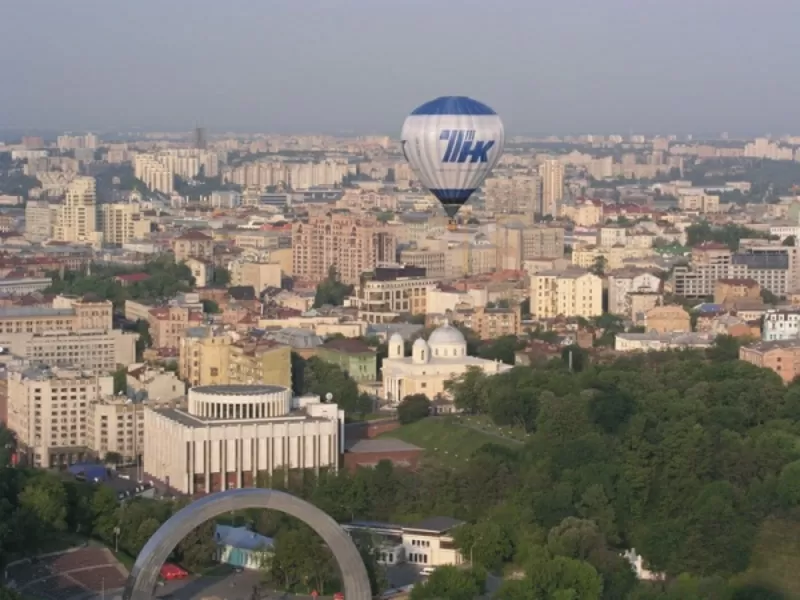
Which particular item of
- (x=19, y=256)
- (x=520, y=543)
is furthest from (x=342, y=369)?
(x=19, y=256)

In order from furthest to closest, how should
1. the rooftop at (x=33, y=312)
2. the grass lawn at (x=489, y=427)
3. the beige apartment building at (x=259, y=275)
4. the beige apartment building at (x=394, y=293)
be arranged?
the beige apartment building at (x=259, y=275), the beige apartment building at (x=394, y=293), the rooftop at (x=33, y=312), the grass lawn at (x=489, y=427)

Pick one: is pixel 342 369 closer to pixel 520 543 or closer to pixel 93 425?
pixel 93 425

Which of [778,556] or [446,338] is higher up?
[446,338]

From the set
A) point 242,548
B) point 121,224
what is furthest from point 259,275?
point 242,548

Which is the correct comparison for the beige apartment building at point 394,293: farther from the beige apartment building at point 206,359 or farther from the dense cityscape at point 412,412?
the beige apartment building at point 206,359

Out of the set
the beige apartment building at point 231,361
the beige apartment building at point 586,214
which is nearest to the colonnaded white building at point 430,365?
the beige apartment building at point 231,361

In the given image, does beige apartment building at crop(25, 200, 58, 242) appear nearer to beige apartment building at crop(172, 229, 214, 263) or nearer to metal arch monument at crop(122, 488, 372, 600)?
beige apartment building at crop(172, 229, 214, 263)

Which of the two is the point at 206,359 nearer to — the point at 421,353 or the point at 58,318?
the point at 421,353

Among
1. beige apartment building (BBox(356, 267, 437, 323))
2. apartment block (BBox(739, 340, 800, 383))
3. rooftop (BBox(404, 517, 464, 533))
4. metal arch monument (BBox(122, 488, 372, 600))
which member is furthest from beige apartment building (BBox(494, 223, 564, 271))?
metal arch monument (BBox(122, 488, 372, 600))
